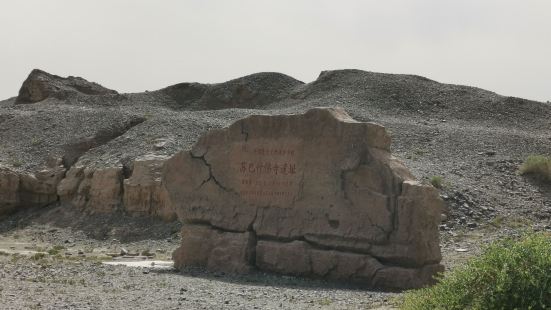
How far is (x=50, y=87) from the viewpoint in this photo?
4344cm

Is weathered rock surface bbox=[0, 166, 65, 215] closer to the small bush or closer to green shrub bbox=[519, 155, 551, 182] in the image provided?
the small bush

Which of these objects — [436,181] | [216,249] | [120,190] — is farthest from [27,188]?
[216,249]

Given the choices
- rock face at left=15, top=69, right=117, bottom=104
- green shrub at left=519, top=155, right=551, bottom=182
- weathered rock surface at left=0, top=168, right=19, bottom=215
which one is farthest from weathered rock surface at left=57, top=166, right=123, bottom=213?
rock face at left=15, top=69, right=117, bottom=104

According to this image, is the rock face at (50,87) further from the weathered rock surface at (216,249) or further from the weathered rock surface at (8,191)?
the weathered rock surface at (216,249)

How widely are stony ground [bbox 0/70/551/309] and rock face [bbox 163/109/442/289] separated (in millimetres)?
581

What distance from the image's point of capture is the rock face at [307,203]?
1312cm

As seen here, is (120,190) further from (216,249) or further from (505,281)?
(505,281)

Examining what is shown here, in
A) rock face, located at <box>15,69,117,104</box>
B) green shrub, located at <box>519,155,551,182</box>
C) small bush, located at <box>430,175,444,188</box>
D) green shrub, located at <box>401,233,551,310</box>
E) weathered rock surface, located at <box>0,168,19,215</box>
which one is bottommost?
weathered rock surface, located at <box>0,168,19,215</box>

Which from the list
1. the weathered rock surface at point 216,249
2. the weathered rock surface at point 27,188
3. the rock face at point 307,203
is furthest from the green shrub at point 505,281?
the weathered rock surface at point 27,188

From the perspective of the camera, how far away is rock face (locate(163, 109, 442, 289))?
13.1m

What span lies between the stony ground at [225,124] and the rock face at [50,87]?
38.6 inches

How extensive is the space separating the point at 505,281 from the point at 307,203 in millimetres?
6466

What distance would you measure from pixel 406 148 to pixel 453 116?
8223 millimetres

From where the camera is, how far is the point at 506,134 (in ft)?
101
